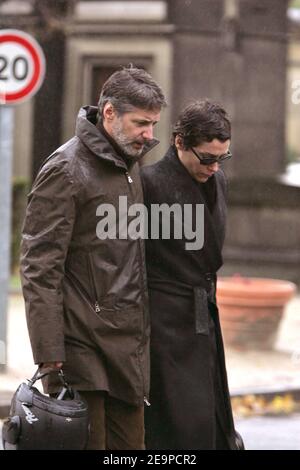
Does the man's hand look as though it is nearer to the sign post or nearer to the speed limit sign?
the sign post

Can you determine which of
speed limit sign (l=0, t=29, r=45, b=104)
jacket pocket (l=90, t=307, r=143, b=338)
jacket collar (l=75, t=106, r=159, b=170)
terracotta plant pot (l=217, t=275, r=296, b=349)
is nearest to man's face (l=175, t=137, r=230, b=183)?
jacket collar (l=75, t=106, r=159, b=170)

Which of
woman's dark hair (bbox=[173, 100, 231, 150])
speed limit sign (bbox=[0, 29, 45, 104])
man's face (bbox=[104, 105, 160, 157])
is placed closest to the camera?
man's face (bbox=[104, 105, 160, 157])

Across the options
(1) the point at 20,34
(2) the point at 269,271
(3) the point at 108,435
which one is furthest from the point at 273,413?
(2) the point at 269,271

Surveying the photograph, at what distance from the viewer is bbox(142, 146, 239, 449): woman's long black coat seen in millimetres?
4543

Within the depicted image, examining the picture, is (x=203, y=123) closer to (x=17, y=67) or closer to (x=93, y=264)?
(x=93, y=264)

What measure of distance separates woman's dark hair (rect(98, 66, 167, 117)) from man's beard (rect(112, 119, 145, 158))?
5 centimetres

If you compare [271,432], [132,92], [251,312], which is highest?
[132,92]

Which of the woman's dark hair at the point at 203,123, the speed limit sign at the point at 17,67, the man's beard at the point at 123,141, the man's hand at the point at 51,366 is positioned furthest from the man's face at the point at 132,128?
the speed limit sign at the point at 17,67

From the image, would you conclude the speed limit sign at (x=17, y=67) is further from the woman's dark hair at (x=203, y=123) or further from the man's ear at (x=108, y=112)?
the man's ear at (x=108, y=112)

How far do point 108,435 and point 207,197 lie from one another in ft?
3.46

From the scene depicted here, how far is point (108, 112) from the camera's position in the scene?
4242mm

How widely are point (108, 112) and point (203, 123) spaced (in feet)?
1.37

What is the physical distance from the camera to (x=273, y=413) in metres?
8.36

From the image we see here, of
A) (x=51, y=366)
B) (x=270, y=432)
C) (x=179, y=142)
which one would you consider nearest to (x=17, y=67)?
(x=270, y=432)
